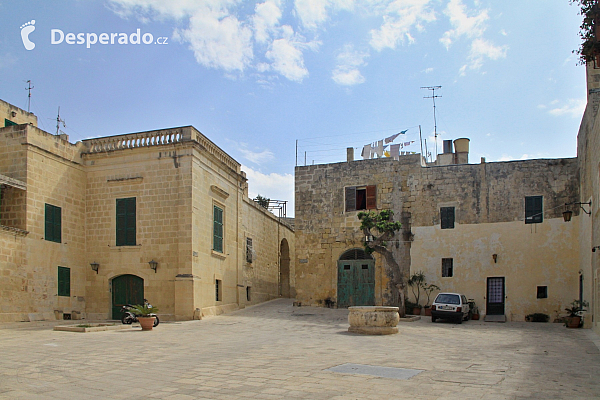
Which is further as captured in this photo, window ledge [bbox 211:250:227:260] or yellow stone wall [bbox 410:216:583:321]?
yellow stone wall [bbox 410:216:583:321]

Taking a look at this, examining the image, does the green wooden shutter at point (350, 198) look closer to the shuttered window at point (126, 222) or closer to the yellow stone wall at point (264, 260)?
the yellow stone wall at point (264, 260)

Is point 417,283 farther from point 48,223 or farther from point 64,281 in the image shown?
point 48,223

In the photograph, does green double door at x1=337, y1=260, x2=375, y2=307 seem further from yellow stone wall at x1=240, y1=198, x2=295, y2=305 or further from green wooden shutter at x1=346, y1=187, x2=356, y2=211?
yellow stone wall at x1=240, y1=198, x2=295, y2=305

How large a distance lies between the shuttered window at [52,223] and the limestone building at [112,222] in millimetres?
37

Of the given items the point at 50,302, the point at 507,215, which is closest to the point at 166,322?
the point at 50,302

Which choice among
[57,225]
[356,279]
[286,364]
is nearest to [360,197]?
[356,279]

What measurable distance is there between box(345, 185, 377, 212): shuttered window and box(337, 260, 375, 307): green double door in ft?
8.61

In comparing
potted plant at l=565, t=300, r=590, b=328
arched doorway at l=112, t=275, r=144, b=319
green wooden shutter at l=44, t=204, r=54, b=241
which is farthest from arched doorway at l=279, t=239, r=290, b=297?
potted plant at l=565, t=300, r=590, b=328

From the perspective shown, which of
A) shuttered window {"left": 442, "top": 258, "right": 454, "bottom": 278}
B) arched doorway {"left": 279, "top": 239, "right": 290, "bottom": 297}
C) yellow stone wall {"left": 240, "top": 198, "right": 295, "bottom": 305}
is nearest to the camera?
shuttered window {"left": 442, "top": 258, "right": 454, "bottom": 278}

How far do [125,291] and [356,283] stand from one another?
A: 10346 mm

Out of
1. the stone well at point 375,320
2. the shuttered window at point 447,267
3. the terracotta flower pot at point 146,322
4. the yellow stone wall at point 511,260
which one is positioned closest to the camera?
the stone well at point 375,320

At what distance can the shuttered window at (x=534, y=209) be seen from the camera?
70.6 ft

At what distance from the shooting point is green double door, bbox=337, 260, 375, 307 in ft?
77.3

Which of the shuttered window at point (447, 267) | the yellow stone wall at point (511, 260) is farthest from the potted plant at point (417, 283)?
the shuttered window at point (447, 267)
